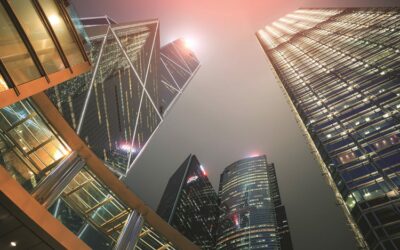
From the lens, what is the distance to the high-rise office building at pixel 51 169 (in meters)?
6.62

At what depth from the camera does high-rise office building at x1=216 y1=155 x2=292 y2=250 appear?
292 ft

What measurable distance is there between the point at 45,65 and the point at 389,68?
134 ft

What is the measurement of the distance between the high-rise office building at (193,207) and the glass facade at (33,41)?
265 feet

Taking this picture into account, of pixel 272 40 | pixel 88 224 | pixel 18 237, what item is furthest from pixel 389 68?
pixel 272 40

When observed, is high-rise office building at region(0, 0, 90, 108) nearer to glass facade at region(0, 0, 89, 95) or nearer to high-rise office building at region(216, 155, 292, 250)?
glass facade at region(0, 0, 89, 95)

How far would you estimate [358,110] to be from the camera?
35312mm

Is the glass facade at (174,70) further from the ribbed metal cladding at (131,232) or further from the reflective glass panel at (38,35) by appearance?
the reflective glass panel at (38,35)

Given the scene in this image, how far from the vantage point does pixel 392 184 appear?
23891 mm

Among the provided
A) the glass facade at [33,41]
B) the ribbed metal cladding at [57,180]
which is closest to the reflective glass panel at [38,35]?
the glass facade at [33,41]

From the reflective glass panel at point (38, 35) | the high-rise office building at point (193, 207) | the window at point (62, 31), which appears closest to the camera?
the reflective glass panel at point (38, 35)

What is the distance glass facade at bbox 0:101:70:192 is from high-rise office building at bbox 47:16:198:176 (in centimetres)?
4039

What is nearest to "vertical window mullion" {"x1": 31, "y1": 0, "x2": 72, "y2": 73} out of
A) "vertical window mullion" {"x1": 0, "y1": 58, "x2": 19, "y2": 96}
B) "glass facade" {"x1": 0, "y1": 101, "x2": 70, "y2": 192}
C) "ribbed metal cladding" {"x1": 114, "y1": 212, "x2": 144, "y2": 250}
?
"glass facade" {"x1": 0, "y1": 101, "x2": 70, "y2": 192}

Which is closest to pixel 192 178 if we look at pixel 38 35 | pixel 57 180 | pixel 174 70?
pixel 174 70

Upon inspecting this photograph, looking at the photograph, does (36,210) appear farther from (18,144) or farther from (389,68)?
(389,68)
